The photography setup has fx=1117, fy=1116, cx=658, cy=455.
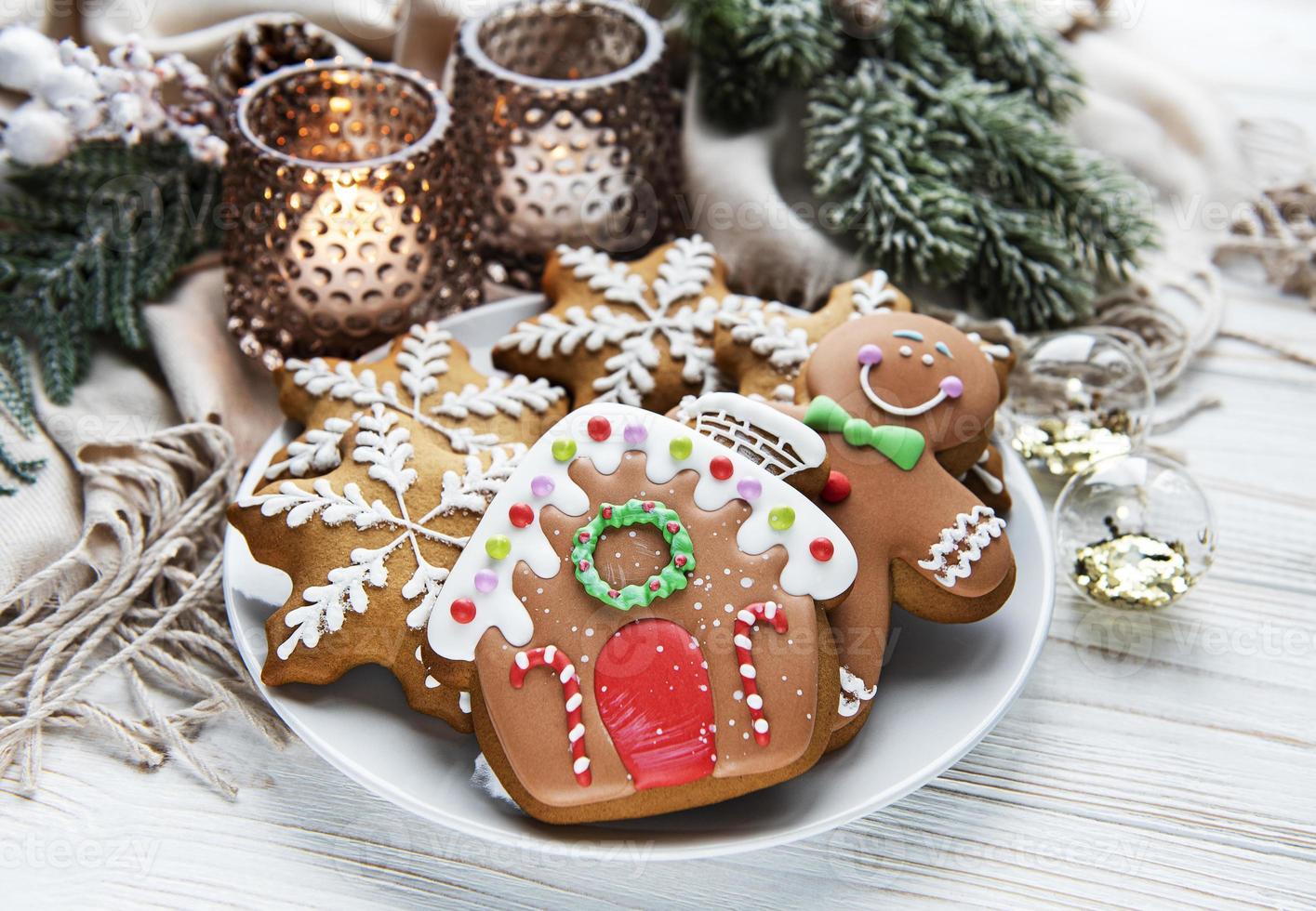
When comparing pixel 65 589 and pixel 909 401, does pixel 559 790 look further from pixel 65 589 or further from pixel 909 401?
pixel 65 589

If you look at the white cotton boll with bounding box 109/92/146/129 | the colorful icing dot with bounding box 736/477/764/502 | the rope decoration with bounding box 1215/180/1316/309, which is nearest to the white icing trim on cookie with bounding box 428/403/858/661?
the colorful icing dot with bounding box 736/477/764/502

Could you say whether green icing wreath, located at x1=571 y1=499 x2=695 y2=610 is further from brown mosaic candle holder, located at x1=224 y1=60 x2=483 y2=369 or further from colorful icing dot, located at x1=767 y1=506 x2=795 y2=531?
brown mosaic candle holder, located at x1=224 y1=60 x2=483 y2=369

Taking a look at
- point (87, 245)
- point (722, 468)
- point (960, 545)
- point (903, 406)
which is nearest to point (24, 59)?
point (87, 245)

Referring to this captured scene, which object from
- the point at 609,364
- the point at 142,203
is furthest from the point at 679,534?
the point at 142,203

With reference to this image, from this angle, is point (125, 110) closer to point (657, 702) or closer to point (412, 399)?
point (412, 399)

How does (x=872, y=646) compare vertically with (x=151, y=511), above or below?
above

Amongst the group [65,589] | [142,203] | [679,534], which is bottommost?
[65,589]
